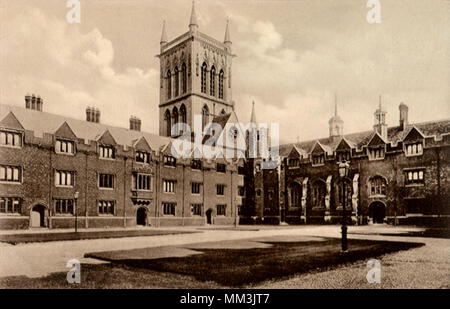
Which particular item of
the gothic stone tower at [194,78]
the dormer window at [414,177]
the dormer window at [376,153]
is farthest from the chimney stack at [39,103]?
the dormer window at [414,177]

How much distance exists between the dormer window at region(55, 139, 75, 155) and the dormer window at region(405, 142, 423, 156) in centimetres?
3427

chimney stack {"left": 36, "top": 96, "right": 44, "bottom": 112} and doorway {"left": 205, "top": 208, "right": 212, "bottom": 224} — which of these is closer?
chimney stack {"left": 36, "top": 96, "right": 44, "bottom": 112}

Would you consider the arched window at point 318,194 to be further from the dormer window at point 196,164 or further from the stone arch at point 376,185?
the dormer window at point 196,164

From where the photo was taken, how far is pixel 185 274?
10.3 m

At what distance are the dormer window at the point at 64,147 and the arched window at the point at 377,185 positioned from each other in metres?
32.5

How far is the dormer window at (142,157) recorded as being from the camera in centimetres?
3954

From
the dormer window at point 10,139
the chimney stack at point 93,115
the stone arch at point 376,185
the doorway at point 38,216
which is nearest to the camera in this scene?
the dormer window at point 10,139

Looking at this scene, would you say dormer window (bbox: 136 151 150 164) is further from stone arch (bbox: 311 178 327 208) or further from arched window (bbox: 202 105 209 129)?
arched window (bbox: 202 105 209 129)

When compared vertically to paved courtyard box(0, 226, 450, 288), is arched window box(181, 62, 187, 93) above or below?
above

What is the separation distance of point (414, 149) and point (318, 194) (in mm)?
13154

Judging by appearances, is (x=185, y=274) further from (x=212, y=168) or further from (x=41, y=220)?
(x=212, y=168)

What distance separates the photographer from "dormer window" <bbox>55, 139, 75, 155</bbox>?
3322cm

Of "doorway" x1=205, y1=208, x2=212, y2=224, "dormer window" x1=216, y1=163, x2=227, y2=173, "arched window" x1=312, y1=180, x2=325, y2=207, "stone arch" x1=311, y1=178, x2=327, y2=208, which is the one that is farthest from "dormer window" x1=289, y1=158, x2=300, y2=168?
"doorway" x1=205, y1=208, x2=212, y2=224
